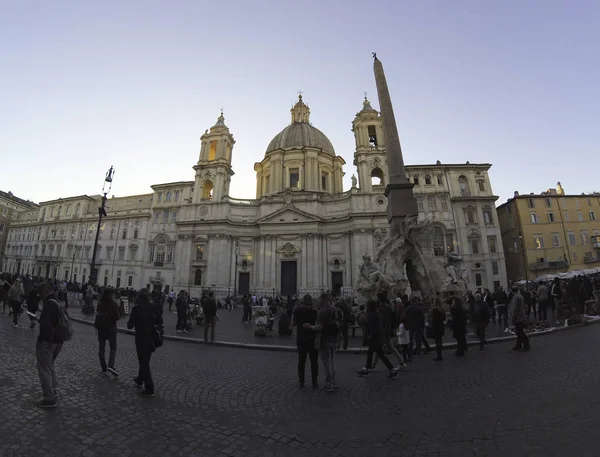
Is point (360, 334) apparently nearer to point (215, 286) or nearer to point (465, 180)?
point (215, 286)

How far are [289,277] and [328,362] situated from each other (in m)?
32.2

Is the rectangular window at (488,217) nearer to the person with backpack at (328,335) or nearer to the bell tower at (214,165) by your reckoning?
the bell tower at (214,165)

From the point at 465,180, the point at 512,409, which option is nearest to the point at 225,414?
the point at 512,409

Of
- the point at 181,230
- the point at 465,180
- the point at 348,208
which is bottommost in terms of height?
Answer: the point at 181,230

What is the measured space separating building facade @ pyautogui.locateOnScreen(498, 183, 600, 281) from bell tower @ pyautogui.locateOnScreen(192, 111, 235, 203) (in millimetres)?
35564

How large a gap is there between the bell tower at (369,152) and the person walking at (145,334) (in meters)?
34.1

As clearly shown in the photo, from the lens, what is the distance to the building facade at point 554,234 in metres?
33.6

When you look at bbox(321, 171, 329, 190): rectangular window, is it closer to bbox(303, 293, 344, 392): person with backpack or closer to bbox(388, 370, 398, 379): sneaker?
bbox(388, 370, 398, 379): sneaker

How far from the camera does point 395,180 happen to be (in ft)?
51.3

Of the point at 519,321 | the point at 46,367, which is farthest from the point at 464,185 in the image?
the point at 46,367

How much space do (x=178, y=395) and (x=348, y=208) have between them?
34.4 metres

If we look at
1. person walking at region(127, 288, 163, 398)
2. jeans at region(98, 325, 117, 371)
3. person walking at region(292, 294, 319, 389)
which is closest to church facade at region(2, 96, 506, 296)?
person walking at region(292, 294, 319, 389)

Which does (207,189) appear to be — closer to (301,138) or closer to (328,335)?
(301,138)

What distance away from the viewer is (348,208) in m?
37.9
